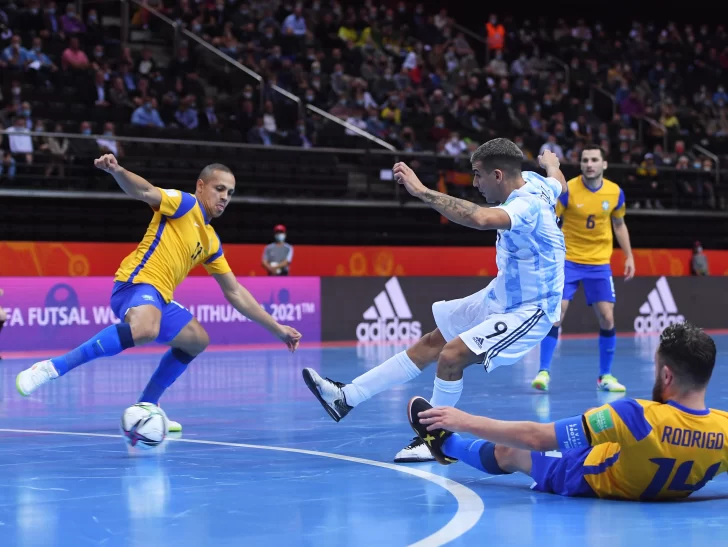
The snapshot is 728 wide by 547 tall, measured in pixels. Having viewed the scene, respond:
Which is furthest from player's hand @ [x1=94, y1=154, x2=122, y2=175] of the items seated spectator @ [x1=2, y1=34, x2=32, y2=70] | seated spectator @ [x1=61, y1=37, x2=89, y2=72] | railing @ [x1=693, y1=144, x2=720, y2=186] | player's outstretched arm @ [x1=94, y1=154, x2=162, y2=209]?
railing @ [x1=693, y1=144, x2=720, y2=186]

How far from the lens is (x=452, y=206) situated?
5973 millimetres

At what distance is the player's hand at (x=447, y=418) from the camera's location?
16.2 feet

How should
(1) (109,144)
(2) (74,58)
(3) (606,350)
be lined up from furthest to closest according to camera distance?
(2) (74,58), (1) (109,144), (3) (606,350)

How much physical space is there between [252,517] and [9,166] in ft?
46.4

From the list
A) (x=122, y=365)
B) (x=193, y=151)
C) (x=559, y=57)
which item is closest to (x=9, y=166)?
(x=193, y=151)

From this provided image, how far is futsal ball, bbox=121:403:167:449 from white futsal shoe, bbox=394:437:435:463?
1508 mm

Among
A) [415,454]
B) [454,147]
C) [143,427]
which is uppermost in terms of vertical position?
[454,147]

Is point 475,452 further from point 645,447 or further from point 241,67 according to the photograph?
point 241,67

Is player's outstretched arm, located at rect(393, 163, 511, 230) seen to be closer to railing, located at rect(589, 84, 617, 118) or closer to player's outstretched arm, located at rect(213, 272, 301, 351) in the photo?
player's outstretched arm, located at rect(213, 272, 301, 351)

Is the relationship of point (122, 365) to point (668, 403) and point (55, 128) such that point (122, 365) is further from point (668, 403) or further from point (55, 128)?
point (668, 403)

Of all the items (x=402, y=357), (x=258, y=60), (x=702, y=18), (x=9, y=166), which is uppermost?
(x=702, y=18)

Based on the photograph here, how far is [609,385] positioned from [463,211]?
5.18 m

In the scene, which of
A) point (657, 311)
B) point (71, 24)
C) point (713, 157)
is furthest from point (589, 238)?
point (713, 157)

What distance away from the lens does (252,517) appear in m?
4.71
